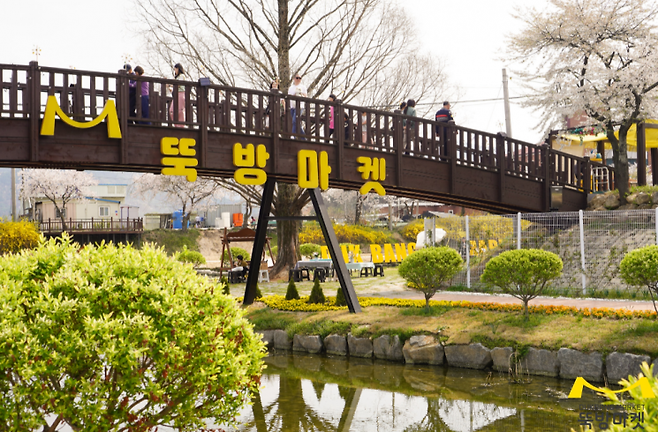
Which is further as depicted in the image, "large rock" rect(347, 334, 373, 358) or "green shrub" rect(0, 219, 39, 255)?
"green shrub" rect(0, 219, 39, 255)

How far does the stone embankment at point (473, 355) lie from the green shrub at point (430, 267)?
4.99 feet

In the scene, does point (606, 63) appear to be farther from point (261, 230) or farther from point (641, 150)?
point (261, 230)

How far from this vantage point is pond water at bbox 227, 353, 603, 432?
24.6 feet

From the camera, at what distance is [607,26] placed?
20.0m

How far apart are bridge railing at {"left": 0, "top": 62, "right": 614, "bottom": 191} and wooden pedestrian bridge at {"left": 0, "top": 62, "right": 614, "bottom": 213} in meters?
0.02

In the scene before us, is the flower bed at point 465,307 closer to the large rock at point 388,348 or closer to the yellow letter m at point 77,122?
the large rock at point 388,348

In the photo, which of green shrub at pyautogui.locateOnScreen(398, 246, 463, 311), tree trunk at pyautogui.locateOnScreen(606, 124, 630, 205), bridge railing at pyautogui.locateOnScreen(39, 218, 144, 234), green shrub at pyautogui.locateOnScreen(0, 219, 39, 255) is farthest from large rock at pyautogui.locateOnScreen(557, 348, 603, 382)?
bridge railing at pyautogui.locateOnScreen(39, 218, 144, 234)

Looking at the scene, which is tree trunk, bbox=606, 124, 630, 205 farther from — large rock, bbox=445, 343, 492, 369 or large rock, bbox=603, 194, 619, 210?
large rock, bbox=445, 343, 492, 369

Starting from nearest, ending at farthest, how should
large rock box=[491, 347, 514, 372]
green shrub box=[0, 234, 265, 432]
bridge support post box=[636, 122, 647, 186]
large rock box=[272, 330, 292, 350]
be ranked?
green shrub box=[0, 234, 265, 432] → large rock box=[491, 347, 514, 372] → large rock box=[272, 330, 292, 350] → bridge support post box=[636, 122, 647, 186]

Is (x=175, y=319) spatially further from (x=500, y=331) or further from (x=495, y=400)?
(x=500, y=331)

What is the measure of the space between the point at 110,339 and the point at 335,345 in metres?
8.17

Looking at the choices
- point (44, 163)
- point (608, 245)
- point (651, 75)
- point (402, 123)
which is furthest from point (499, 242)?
point (44, 163)

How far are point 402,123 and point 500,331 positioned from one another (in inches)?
237

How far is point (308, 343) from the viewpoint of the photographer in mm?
12031
